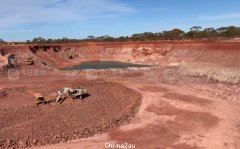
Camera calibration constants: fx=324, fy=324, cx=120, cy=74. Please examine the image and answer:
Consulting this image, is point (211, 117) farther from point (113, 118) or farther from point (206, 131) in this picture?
point (113, 118)

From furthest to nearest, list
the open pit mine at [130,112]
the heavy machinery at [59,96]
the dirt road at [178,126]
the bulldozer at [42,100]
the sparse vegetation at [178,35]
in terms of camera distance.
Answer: the sparse vegetation at [178,35] → the heavy machinery at [59,96] → the bulldozer at [42,100] → the open pit mine at [130,112] → the dirt road at [178,126]

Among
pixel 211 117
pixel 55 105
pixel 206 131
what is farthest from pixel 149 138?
pixel 55 105

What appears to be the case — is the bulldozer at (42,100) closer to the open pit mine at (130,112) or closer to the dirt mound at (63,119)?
the open pit mine at (130,112)

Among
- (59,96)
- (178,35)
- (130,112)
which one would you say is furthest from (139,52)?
(130,112)

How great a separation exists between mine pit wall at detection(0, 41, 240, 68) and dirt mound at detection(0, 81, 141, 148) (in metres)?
22.2

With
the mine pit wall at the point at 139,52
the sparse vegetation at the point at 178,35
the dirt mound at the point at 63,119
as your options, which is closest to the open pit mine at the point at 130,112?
the dirt mound at the point at 63,119

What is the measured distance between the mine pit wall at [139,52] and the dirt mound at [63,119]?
2221 centimetres

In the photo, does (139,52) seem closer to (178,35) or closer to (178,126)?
(178,35)

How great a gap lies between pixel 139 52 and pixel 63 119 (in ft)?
170

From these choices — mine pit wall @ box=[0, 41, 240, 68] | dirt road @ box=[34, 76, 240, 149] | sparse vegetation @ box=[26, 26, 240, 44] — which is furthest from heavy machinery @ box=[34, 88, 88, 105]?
sparse vegetation @ box=[26, 26, 240, 44]

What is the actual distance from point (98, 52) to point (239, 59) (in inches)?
1626

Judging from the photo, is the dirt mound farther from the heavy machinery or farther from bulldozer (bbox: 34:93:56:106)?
bulldozer (bbox: 34:93:56:106)

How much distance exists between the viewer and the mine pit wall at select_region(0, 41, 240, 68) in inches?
1844

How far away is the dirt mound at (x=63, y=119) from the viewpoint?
57.2 feet
